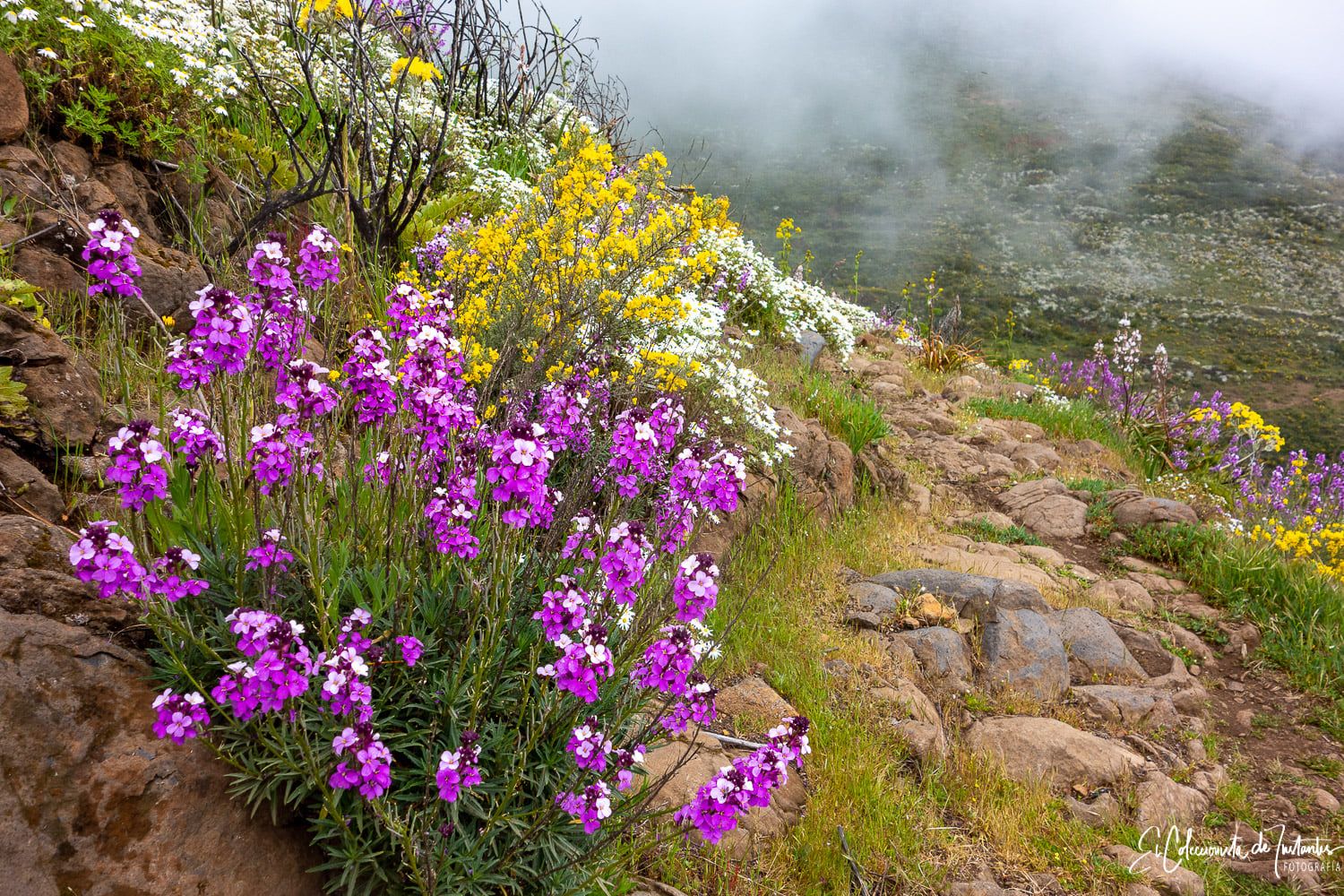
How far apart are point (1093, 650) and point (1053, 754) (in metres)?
1.30

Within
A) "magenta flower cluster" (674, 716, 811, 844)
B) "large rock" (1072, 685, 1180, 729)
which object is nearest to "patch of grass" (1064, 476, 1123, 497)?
"large rock" (1072, 685, 1180, 729)

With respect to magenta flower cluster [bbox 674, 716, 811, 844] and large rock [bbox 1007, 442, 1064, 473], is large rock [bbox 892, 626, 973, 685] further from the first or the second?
large rock [bbox 1007, 442, 1064, 473]

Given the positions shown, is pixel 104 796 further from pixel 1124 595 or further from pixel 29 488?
pixel 1124 595

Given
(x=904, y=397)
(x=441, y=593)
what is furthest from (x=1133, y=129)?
(x=441, y=593)

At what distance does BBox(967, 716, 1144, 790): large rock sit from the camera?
3.73m

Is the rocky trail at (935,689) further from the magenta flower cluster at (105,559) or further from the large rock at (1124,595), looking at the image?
the magenta flower cluster at (105,559)

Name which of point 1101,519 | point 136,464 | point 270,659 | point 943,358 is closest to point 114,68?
point 136,464

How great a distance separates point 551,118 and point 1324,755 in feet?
31.3

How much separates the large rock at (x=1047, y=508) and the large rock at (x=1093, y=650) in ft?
6.75

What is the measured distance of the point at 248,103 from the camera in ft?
20.0

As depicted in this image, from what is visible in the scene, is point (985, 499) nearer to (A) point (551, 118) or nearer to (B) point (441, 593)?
(B) point (441, 593)

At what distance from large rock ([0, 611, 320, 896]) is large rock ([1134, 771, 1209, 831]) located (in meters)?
3.63

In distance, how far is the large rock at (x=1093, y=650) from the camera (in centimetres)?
472

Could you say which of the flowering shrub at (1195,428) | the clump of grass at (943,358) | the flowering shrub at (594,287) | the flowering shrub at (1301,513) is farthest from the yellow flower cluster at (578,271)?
the clump of grass at (943,358)
